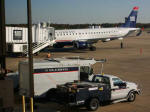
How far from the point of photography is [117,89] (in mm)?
14852

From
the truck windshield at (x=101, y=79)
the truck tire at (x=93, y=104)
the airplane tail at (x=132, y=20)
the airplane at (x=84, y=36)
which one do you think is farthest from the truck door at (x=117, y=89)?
the airplane tail at (x=132, y=20)

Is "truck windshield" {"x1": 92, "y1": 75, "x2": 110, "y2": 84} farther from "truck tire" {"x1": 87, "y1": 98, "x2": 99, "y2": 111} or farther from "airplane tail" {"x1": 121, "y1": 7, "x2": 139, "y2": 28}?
"airplane tail" {"x1": 121, "y1": 7, "x2": 139, "y2": 28}

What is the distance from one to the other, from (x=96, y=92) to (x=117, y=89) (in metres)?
1.56

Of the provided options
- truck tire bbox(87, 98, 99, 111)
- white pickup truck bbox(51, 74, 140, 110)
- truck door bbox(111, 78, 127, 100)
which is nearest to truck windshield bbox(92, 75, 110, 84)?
white pickup truck bbox(51, 74, 140, 110)

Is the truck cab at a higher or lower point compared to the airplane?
lower

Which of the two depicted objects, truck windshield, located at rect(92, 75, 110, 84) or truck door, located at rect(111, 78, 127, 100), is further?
truck windshield, located at rect(92, 75, 110, 84)

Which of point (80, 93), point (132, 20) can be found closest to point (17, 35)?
point (80, 93)

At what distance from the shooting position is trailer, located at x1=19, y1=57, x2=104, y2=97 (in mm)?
14602

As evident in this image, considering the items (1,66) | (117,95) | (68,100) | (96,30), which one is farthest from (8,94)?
(96,30)

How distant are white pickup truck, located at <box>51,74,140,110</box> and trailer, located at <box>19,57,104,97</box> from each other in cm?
75

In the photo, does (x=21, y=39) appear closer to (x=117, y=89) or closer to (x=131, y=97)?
(x=131, y=97)

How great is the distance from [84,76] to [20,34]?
19.2 metres

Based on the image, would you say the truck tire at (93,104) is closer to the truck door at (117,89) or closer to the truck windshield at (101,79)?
the truck door at (117,89)

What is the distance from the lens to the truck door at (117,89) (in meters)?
14.7
